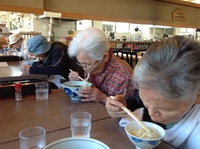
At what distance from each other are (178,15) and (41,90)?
1218 mm

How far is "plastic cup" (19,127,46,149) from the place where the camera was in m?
0.69

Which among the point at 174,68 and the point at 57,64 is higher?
the point at 174,68

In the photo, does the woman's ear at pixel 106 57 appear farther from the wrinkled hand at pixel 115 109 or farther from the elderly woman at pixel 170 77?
the elderly woman at pixel 170 77

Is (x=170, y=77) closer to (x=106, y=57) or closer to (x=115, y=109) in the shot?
(x=115, y=109)

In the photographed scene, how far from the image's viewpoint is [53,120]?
0.93 metres

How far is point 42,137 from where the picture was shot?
0.71 m

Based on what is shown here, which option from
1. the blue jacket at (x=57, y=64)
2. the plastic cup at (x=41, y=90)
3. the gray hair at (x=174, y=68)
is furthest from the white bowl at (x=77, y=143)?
the blue jacket at (x=57, y=64)

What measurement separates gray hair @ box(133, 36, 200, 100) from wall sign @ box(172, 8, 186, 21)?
1.02m

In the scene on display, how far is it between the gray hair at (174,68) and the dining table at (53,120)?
275 millimetres

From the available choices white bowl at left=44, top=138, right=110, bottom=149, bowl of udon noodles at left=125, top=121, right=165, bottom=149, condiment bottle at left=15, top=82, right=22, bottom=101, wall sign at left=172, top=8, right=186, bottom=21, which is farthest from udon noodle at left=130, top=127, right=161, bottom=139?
wall sign at left=172, top=8, right=186, bottom=21

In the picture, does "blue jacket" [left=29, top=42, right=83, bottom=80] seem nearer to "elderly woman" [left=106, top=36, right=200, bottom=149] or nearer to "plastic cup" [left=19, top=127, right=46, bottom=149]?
"plastic cup" [left=19, top=127, right=46, bottom=149]

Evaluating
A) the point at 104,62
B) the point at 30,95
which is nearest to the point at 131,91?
the point at 104,62

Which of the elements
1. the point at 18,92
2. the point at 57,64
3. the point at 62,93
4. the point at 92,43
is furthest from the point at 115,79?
the point at 57,64

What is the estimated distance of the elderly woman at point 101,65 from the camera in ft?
4.22
